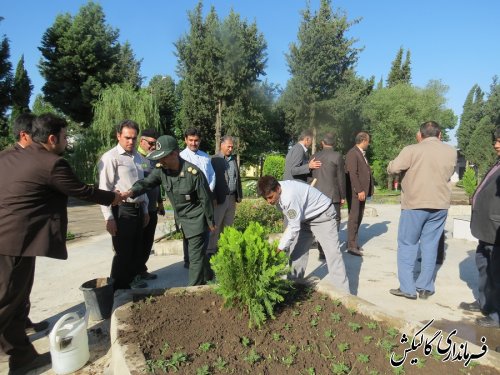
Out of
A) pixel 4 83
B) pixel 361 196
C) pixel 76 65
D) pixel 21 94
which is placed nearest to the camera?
pixel 361 196

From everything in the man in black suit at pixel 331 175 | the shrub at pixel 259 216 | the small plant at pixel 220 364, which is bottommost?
the small plant at pixel 220 364

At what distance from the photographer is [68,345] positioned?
2.93m

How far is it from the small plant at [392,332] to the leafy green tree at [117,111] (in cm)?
2100

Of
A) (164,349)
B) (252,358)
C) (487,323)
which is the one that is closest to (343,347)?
(252,358)

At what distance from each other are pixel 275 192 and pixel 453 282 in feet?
10.5

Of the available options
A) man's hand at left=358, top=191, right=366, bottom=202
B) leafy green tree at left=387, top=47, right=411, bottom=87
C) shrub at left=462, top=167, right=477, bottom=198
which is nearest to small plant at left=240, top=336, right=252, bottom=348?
man's hand at left=358, top=191, right=366, bottom=202

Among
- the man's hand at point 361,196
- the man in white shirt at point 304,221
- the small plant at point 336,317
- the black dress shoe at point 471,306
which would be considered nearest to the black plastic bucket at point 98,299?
the man in white shirt at point 304,221

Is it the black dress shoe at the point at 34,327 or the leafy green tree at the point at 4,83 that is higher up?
the leafy green tree at the point at 4,83

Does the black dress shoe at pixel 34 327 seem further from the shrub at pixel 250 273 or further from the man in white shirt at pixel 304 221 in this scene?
the man in white shirt at pixel 304 221

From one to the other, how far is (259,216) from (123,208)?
4.49 m

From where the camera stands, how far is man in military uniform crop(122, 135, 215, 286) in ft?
12.8

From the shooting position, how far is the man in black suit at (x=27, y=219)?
2.93 meters

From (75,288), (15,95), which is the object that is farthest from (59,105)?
(75,288)

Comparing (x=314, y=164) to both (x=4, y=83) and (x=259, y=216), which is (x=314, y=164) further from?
(x=4, y=83)
